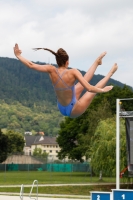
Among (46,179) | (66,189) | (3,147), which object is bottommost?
(66,189)

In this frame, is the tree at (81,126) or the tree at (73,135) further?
the tree at (73,135)

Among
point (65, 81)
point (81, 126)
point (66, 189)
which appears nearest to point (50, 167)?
point (81, 126)

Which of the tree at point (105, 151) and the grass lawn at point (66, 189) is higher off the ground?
the tree at point (105, 151)

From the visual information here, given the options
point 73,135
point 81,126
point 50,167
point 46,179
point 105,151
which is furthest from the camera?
point 50,167

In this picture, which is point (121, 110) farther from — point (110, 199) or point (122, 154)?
point (122, 154)

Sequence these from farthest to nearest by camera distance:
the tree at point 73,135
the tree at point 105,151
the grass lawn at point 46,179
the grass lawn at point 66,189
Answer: the tree at point 73,135, the grass lawn at point 46,179, the grass lawn at point 66,189, the tree at point 105,151

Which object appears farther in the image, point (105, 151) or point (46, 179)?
point (46, 179)

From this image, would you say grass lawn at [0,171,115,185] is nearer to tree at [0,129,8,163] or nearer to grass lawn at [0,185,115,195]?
grass lawn at [0,185,115,195]

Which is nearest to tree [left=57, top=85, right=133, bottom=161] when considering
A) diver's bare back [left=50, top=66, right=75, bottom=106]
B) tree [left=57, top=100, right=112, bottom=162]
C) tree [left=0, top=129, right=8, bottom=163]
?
tree [left=57, top=100, right=112, bottom=162]

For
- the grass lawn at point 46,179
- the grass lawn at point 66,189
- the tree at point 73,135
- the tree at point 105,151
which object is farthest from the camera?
the tree at point 73,135

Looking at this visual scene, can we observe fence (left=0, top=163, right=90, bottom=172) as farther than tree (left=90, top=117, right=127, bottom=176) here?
Yes

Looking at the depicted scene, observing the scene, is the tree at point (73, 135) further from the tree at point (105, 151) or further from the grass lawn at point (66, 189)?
the tree at point (105, 151)

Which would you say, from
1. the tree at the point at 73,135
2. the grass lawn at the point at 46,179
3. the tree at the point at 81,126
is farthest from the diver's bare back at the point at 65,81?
the tree at the point at 73,135

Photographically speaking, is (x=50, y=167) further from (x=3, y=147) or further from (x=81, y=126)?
(x=3, y=147)
